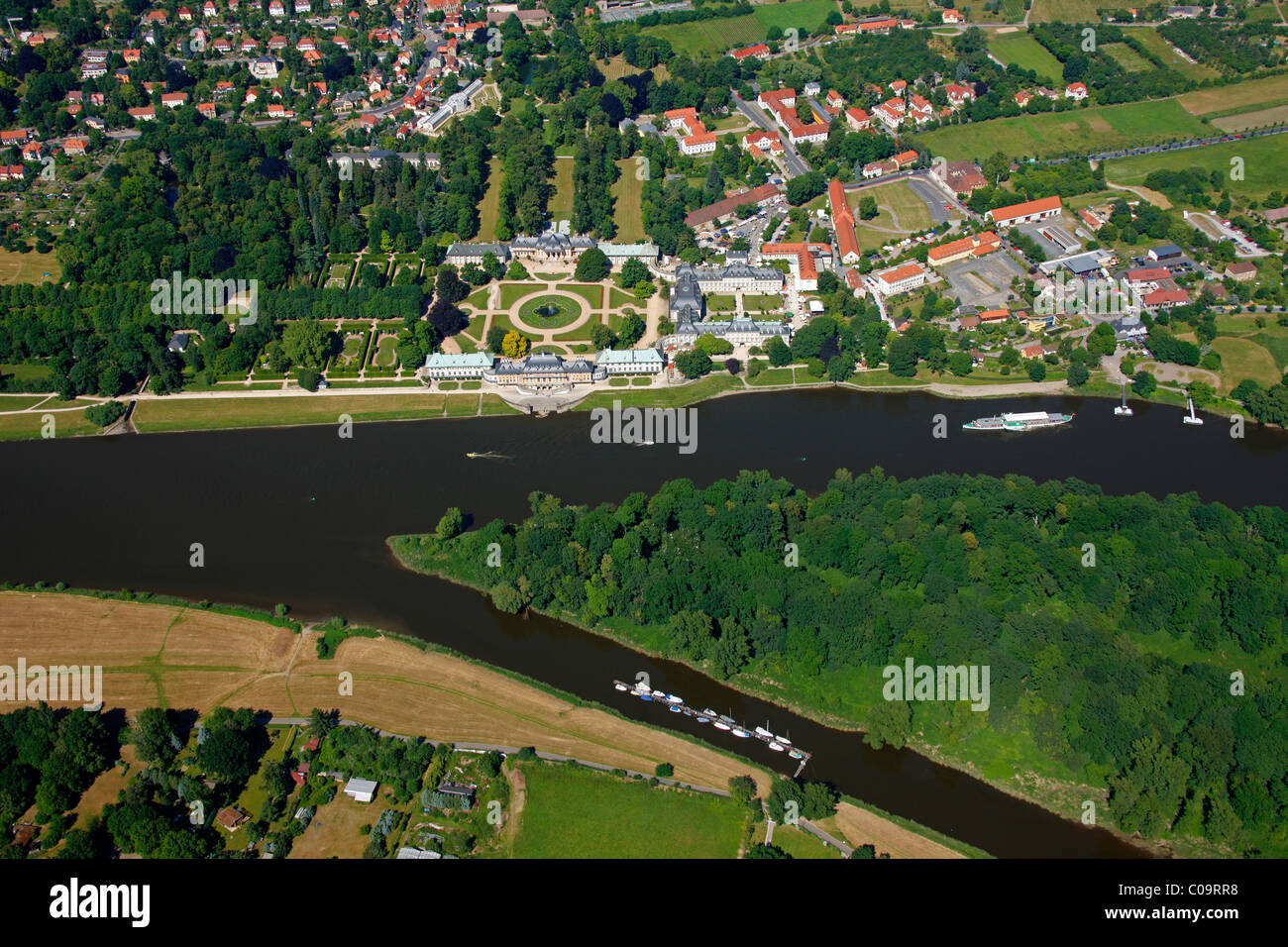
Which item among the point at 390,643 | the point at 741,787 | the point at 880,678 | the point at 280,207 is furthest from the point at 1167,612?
the point at 280,207

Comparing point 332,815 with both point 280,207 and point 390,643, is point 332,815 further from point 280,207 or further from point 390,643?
point 280,207

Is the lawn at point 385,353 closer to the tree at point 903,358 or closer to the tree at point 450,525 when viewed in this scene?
the tree at point 450,525

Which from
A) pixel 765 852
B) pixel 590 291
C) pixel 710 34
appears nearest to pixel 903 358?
pixel 590 291

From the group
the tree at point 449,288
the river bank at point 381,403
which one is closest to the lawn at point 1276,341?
the river bank at point 381,403

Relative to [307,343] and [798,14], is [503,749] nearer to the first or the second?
[307,343]

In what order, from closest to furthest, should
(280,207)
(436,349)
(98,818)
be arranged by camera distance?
(98,818), (436,349), (280,207)

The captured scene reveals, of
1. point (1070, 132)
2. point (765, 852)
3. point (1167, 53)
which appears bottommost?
point (765, 852)
